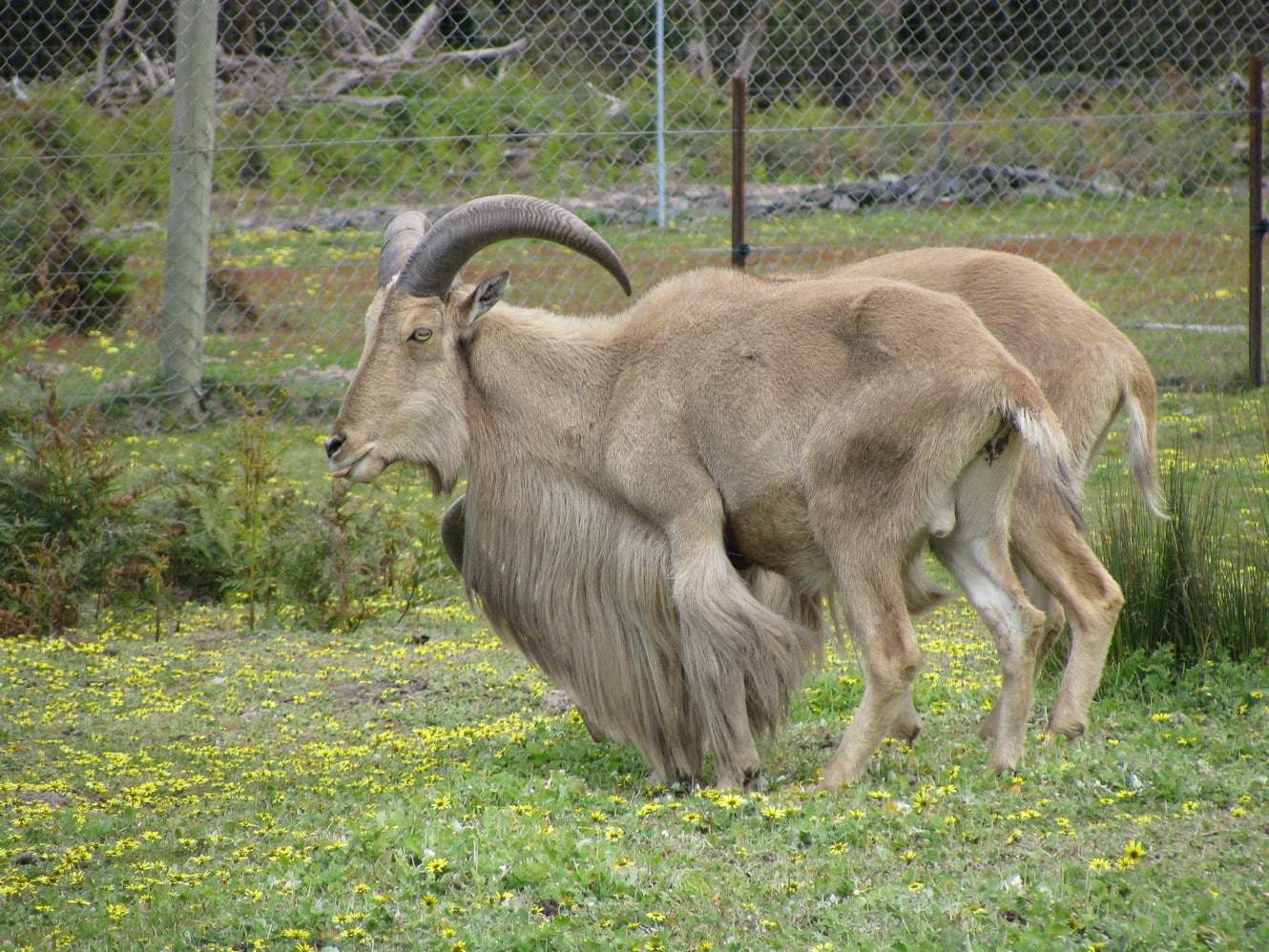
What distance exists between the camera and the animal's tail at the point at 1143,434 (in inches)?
230

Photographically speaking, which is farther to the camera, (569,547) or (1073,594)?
(569,547)

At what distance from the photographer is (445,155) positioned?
528 inches

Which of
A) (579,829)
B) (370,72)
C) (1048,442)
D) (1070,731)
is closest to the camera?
(579,829)

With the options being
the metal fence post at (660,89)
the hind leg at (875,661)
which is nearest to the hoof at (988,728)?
the hind leg at (875,661)

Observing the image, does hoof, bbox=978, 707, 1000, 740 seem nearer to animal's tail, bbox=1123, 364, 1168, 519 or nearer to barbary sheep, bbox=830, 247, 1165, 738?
barbary sheep, bbox=830, 247, 1165, 738

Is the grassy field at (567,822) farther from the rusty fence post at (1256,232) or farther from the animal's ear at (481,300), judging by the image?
the rusty fence post at (1256,232)

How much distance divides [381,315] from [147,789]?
6.48 feet

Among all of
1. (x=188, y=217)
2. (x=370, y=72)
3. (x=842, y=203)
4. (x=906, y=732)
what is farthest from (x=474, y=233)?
(x=842, y=203)

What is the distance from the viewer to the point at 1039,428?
4.93m

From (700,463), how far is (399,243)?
1.84 meters

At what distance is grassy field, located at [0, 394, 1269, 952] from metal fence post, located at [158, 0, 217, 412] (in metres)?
4.30

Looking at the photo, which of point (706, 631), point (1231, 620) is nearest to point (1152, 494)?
point (1231, 620)

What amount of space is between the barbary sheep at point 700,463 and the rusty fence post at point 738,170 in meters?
4.66

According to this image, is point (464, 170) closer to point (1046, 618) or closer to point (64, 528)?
point (64, 528)
